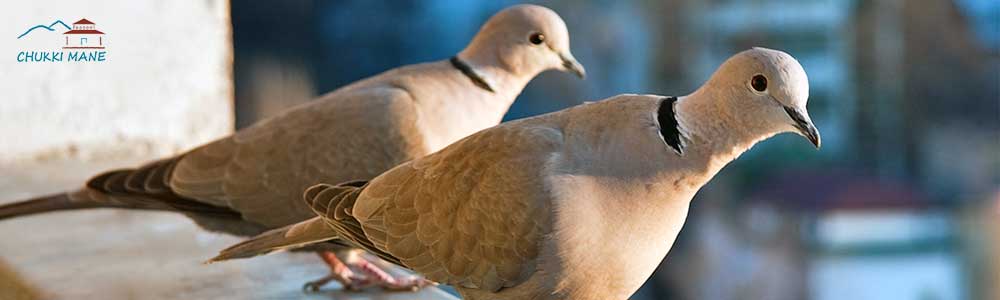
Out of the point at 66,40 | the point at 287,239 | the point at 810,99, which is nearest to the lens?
the point at 287,239

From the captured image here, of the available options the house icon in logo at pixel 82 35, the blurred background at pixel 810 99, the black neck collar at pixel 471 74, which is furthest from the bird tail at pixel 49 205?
the blurred background at pixel 810 99

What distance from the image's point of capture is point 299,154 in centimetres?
155

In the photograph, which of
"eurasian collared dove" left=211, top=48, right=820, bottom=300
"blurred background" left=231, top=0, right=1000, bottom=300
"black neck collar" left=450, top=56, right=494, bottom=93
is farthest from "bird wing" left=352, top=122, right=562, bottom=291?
"blurred background" left=231, top=0, right=1000, bottom=300

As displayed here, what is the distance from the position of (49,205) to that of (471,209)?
798mm

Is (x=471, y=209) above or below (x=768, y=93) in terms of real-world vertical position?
below

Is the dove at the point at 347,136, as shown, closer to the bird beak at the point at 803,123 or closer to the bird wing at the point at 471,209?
the bird wing at the point at 471,209

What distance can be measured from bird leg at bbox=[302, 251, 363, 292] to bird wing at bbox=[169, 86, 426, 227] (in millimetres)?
110

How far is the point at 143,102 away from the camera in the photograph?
93.1 inches

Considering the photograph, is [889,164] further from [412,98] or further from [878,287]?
[412,98]

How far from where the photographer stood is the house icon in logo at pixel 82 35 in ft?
6.69

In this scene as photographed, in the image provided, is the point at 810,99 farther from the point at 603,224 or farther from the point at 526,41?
the point at 603,224

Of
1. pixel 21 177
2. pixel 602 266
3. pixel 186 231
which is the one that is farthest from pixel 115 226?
pixel 602 266

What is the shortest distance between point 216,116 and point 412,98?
42.0 inches

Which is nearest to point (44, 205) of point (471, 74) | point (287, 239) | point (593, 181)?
point (287, 239)
